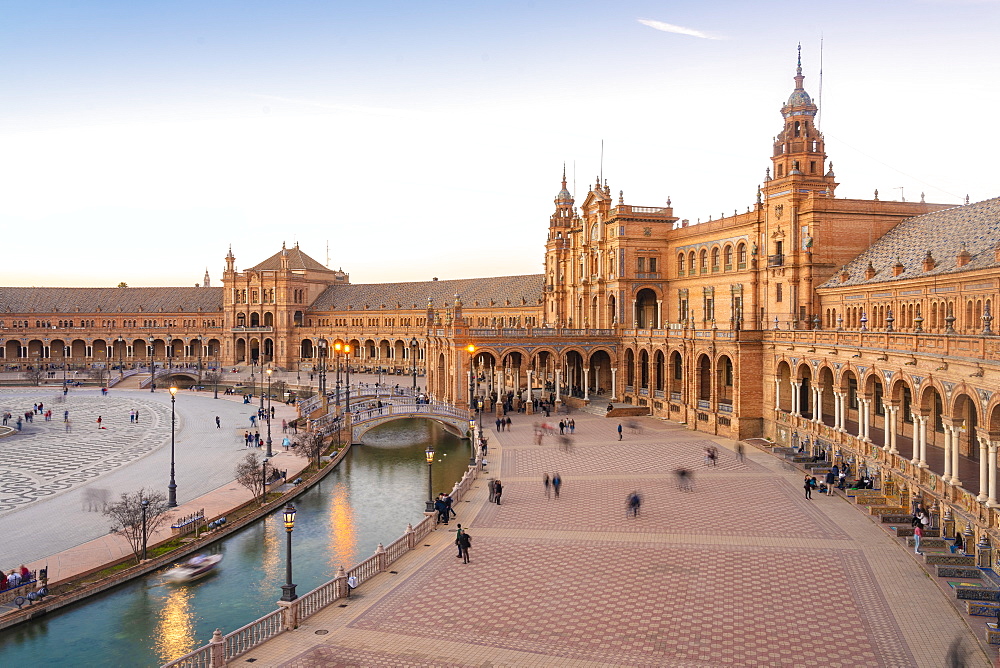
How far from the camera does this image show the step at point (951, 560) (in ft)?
75.9

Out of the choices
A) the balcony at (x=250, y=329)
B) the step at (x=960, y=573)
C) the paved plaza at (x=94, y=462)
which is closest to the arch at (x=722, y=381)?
the step at (x=960, y=573)

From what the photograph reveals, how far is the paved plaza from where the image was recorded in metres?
31.4

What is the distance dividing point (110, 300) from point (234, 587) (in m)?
115

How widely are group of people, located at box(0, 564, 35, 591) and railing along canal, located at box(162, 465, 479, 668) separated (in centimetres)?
770

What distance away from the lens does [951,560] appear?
23.4 metres

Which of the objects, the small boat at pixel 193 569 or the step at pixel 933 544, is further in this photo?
the small boat at pixel 193 569

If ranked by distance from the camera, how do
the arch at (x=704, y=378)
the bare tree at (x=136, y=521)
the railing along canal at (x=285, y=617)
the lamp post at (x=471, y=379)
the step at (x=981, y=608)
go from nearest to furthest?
the railing along canal at (x=285, y=617)
the step at (x=981, y=608)
the bare tree at (x=136, y=521)
the arch at (x=704, y=378)
the lamp post at (x=471, y=379)

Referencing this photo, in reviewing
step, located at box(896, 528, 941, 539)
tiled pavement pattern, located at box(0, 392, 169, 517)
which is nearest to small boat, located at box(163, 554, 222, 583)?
tiled pavement pattern, located at box(0, 392, 169, 517)

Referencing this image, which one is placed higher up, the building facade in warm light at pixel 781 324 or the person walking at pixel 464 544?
the building facade in warm light at pixel 781 324

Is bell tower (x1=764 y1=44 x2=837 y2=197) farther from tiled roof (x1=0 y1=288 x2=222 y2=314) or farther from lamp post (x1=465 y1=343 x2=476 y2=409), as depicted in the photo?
tiled roof (x1=0 y1=288 x2=222 y2=314)

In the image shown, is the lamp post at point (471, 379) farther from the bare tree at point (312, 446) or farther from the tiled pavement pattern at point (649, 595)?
the tiled pavement pattern at point (649, 595)

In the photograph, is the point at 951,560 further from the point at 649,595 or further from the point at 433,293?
the point at 433,293

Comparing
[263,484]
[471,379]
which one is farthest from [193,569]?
[471,379]

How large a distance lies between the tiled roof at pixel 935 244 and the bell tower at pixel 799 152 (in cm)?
570
